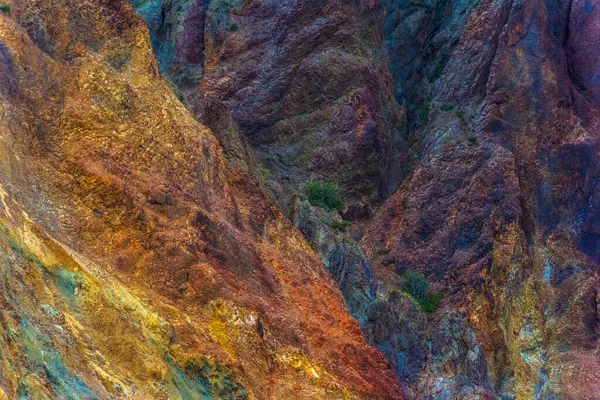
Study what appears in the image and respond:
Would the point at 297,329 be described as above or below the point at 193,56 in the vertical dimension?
below

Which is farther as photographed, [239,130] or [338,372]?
[239,130]

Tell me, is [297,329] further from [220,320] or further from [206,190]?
[206,190]

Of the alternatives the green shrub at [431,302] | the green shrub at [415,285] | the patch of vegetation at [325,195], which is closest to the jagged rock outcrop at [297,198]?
the green shrub at [431,302]

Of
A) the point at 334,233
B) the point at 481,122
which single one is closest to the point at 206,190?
the point at 334,233

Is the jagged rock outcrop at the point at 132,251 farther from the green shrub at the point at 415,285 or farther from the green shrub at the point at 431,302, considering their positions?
the green shrub at the point at 415,285

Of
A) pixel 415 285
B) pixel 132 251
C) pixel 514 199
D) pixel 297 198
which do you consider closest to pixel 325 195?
pixel 297 198

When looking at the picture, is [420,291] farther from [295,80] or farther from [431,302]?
[295,80]
